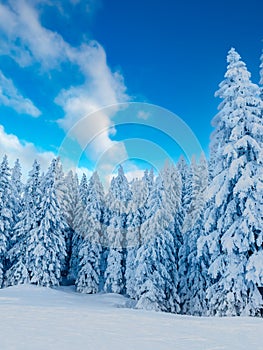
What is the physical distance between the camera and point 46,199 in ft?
119

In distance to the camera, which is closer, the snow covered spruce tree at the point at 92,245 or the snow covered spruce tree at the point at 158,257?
the snow covered spruce tree at the point at 158,257

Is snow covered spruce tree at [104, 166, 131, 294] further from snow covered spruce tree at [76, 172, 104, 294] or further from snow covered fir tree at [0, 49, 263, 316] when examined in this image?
snow covered spruce tree at [76, 172, 104, 294]

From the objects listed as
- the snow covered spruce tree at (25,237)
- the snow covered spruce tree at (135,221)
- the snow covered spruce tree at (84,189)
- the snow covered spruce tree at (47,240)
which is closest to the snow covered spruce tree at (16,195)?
the snow covered spruce tree at (25,237)

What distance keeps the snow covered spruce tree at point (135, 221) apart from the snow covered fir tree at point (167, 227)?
127 mm

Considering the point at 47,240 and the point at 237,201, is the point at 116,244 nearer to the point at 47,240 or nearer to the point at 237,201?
the point at 47,240

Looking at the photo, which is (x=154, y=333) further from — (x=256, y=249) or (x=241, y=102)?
(x=241, y=102)

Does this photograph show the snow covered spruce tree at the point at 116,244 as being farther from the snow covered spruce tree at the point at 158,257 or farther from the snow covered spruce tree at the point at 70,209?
the snow covered spruce tree at the point at 158,257

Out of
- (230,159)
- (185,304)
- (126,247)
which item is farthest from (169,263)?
(230,159)

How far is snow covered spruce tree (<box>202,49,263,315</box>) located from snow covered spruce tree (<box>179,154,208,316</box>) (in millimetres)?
11424

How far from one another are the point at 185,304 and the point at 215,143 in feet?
58.2

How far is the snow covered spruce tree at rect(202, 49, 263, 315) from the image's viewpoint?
14.9 metres

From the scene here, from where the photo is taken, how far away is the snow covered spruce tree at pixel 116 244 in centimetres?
4072

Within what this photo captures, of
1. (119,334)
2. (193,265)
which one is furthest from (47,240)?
(119,334)

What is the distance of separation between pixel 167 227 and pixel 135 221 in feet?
32.6
